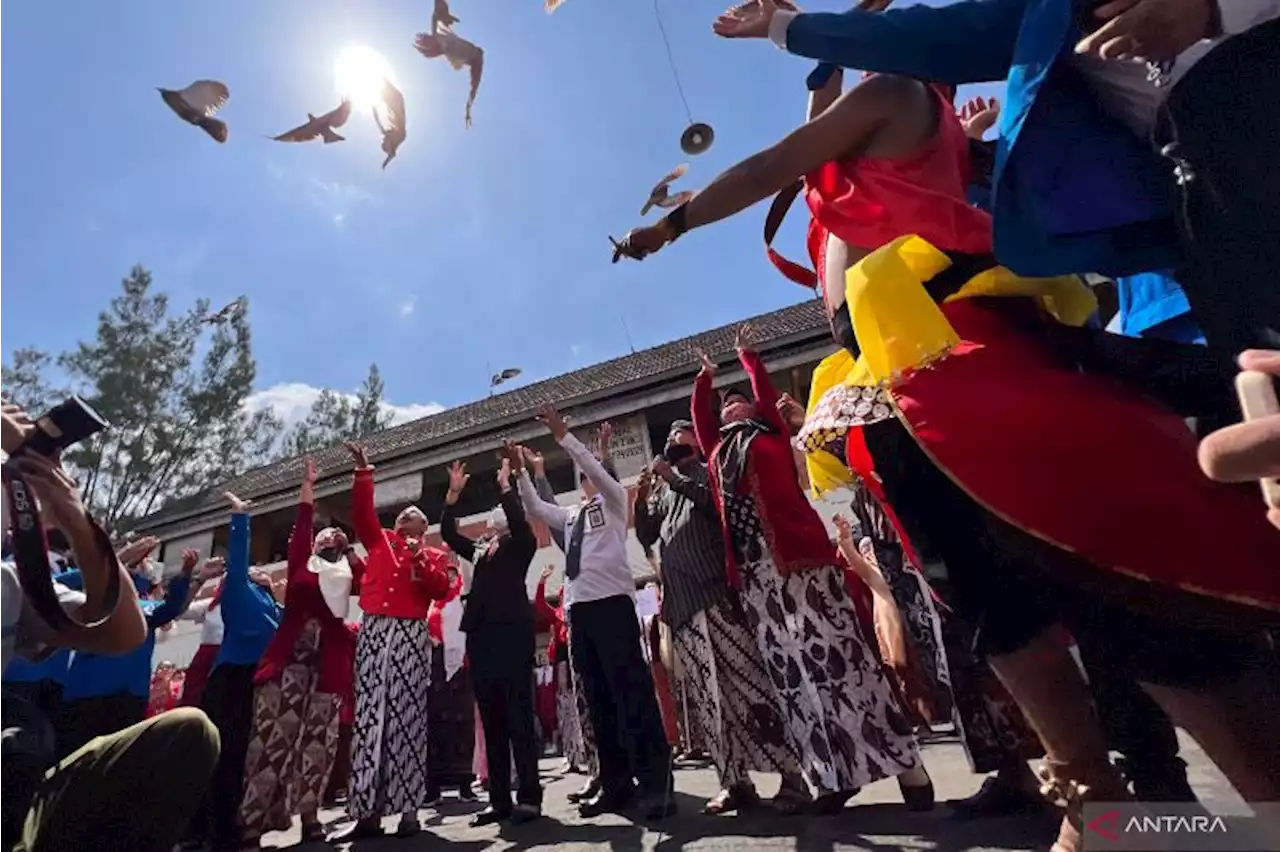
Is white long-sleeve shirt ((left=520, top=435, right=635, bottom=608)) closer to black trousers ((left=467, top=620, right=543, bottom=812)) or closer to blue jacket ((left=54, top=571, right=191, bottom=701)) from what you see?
black trousers ((left=467, top=620, right=543, bottom=812))

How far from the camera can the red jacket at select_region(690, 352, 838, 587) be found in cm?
320

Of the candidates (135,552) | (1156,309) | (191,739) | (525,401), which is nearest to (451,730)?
(135,552)

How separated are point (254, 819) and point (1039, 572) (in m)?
4.31

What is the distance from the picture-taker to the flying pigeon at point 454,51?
4.23 m

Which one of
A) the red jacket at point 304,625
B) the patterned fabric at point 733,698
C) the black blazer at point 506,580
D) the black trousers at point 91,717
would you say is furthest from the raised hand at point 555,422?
the black trousers at point 91,717

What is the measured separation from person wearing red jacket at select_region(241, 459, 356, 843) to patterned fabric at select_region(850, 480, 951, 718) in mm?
3067

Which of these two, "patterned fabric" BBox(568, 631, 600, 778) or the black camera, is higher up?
the black camera

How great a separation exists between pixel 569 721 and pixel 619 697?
3585mm

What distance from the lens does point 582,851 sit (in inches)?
110

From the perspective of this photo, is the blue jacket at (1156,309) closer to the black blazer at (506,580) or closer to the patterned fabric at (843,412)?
the patterned fabric at (843,412)

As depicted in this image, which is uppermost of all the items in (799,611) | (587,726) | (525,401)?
(525,401)

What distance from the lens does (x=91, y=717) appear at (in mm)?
3836

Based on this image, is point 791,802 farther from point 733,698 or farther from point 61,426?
point 61,426

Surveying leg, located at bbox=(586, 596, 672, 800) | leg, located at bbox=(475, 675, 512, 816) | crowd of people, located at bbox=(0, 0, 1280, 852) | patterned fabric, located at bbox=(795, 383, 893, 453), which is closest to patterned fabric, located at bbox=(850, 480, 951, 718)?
crowd of people, located at bbox=(0, 0, 1280, 852)
